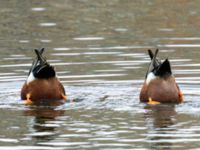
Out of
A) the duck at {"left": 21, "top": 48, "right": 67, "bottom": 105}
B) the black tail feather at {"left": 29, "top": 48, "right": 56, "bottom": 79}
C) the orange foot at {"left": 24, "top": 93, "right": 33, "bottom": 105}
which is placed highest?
the black tail feather at {"left": 29, "top": 48, "right": 56, "bottom": 79}

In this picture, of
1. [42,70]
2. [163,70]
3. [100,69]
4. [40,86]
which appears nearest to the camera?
[163,70]

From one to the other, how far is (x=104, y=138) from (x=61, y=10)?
1596 cm

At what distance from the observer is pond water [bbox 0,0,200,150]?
13180 millimetres

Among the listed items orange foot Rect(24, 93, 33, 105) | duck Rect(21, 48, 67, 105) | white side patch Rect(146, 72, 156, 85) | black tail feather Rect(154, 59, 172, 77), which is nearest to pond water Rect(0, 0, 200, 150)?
orange foot Rect(24, 93, 33, 105)

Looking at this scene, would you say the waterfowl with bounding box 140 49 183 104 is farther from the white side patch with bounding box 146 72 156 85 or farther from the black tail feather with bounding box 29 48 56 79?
the black tail feather with bounding box 29 48 56 79

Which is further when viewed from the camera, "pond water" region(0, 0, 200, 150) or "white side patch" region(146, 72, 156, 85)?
"white side patch" region(146, 72, 156, 85)

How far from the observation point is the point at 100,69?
61.2 ft

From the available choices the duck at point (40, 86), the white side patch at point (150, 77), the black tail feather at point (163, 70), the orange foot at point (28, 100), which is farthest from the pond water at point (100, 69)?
the black tail feather at point (163, 70)

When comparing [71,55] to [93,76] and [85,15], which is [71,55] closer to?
[93,76]

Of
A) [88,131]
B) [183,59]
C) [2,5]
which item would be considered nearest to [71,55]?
[183,59]

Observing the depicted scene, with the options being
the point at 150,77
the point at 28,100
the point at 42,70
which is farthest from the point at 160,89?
the point at 28,100

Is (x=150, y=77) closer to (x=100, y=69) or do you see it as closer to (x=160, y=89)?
(x=160, y=89)

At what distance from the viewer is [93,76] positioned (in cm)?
1797

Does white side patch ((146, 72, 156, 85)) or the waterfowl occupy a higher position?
white side patch ((146, 72, 156, 85))
